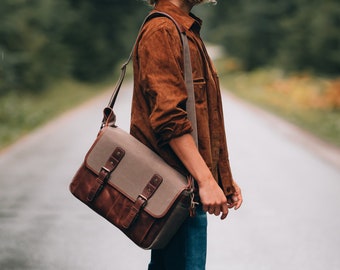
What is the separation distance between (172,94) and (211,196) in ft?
1.18

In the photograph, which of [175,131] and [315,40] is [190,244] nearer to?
[175,131]

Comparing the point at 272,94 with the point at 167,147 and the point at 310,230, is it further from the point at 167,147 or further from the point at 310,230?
the point at 167,147

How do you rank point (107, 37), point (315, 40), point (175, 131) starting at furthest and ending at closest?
point (107, 37) < point (315, 40) < point (175, 131)

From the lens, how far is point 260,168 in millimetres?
10008

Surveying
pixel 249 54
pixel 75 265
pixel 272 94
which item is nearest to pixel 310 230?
pixel 75 265

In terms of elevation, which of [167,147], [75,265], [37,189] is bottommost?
[37,189]

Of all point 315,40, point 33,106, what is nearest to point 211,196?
point 33,106

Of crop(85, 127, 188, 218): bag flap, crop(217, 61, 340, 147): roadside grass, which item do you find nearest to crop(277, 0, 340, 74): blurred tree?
crop(217, 61, 340, 147): roadside grass

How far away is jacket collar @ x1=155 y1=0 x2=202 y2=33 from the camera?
2.55 meters

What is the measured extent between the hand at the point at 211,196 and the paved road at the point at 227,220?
9.20 feet

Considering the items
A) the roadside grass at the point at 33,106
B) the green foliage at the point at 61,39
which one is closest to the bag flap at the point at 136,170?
the roadside grass at the point at 33,106

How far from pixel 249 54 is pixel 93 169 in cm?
4073

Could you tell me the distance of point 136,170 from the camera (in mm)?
2562

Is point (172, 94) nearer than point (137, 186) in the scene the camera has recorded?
Yes
